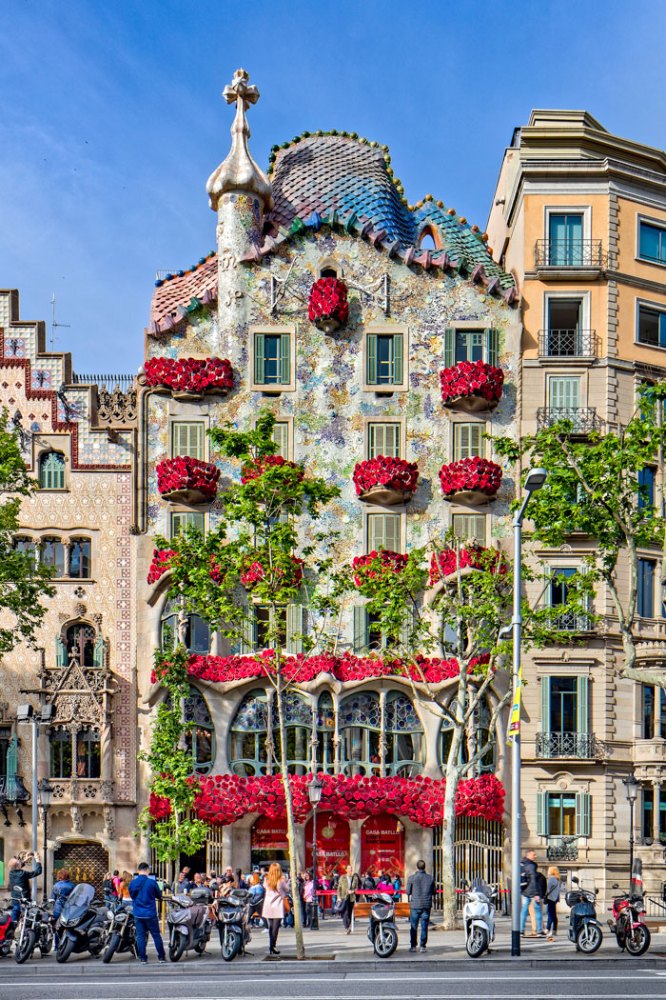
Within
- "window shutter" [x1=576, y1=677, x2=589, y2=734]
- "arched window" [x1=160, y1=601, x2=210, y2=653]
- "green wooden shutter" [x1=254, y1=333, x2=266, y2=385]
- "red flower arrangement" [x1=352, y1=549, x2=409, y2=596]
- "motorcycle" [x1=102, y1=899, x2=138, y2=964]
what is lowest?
"motorcycle" [x1=102, y1=899, x2=138, y2=964]

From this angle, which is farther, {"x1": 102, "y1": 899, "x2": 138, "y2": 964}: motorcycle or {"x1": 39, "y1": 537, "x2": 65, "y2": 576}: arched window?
{"x1": 39, "y1": 537, "x2": 65, "y2": 576}: arched window

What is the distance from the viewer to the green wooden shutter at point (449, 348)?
166 ft

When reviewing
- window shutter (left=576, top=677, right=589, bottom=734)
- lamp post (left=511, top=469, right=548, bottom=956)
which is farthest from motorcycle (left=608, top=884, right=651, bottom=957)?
window shutter (left=576, top=677, right=589, bottom=734)

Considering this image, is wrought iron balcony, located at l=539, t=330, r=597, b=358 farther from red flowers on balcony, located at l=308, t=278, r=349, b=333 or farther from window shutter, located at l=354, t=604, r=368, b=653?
window shutter, located at l=354, t=604, r=368, b=653

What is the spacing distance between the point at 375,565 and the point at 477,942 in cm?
1435

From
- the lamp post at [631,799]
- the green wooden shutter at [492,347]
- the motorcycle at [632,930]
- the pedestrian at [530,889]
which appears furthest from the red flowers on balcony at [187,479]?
the motorcycle at [632,930]

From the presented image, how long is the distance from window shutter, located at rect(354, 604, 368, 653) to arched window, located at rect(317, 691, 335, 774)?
188 centimetres

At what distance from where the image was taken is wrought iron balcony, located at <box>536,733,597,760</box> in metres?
47.8

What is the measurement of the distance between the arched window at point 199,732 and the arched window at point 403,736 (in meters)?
5.79

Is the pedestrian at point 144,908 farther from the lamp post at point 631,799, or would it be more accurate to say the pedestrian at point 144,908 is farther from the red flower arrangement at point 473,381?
the red flower arrangement at point 473,381

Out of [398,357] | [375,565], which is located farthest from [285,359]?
[375,565]

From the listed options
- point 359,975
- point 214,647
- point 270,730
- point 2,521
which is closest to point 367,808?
point 270,730

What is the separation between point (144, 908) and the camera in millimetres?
28906

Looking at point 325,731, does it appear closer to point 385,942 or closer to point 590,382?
point 590,382
